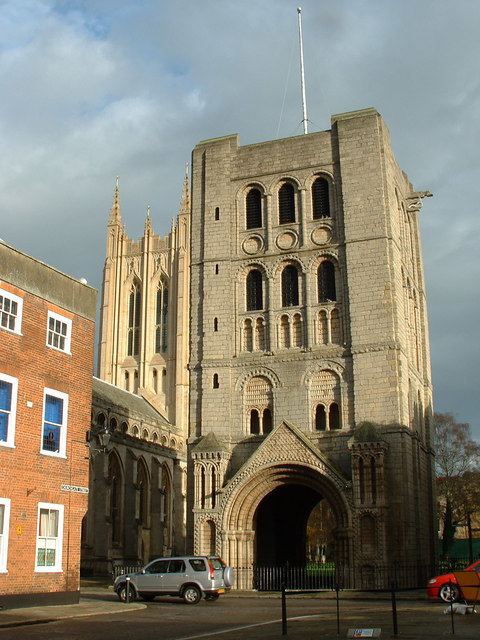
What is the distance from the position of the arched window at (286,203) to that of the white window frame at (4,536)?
24.9m

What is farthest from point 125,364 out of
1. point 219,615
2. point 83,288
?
point 219,615

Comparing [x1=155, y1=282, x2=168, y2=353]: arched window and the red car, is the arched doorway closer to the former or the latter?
the red car

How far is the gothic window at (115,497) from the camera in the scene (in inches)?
2222

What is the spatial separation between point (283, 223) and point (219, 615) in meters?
25.1

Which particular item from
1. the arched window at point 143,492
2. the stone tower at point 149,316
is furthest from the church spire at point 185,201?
the arched window at point 143,492

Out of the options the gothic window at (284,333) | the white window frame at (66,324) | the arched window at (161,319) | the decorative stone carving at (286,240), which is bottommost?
the white window frame at (66,324)

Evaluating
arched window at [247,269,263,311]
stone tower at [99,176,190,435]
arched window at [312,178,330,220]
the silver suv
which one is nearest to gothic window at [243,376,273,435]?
arched window at [247,269,263,311]

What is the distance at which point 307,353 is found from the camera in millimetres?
40000

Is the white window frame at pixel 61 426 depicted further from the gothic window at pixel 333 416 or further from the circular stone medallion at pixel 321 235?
the circular stone medallion at pixel 321 235

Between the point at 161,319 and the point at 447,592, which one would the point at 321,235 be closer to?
the point at 447,592

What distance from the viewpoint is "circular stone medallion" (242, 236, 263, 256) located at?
43.1 m

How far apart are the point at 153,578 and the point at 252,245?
67.8 ft

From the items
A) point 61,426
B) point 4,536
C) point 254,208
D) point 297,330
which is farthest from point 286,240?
point 4,536

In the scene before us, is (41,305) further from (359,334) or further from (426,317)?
(426,317)
